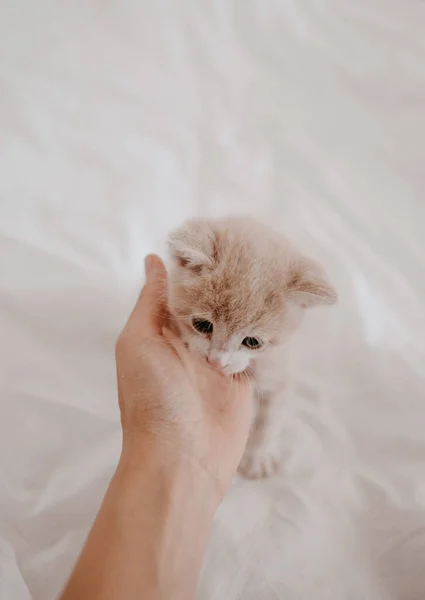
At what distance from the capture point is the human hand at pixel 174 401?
3.76 feet

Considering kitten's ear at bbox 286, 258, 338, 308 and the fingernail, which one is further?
the fingernail

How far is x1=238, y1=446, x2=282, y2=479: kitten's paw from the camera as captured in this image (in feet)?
4.43

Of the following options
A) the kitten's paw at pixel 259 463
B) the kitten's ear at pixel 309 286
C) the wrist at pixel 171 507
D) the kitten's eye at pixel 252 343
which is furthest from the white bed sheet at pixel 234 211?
the kitten's ear at pixel 309 286

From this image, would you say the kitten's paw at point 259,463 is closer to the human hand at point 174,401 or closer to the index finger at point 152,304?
the human hand at point 174,401

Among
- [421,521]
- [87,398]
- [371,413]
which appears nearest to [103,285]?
[87,398]

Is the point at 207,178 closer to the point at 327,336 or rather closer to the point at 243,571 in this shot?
the point at 327,336

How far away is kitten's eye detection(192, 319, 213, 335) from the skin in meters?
0.07

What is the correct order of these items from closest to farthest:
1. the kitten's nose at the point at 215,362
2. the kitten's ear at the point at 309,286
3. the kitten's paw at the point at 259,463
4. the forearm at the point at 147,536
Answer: the forearm at the point at 147,536, the kitten's ear at the point at 309,286, the kitten's nose at the point at 215,362, the kitten's paw at the point at 259,463

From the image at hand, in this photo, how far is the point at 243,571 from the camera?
3.79 feet

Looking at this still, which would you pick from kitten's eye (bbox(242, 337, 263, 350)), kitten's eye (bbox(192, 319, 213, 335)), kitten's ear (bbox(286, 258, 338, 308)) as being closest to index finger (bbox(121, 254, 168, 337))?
kitten's eye (bbox(192, 319, 213, 335))

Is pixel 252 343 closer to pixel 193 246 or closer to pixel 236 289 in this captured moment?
pixel 236 289

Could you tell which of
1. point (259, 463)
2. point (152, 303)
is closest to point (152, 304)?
point (152, 303)

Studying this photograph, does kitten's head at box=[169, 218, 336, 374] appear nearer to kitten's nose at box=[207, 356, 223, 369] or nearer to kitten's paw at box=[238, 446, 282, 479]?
kitten's nose at box=[207, 356, 223, 369]

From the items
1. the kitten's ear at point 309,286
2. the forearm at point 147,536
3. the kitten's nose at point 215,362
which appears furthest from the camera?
the kitten's nose at point 215,362
